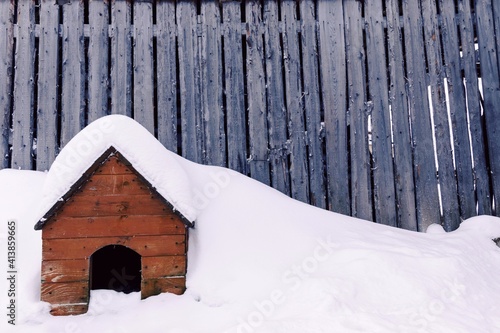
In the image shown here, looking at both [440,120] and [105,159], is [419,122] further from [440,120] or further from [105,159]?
[105,159]

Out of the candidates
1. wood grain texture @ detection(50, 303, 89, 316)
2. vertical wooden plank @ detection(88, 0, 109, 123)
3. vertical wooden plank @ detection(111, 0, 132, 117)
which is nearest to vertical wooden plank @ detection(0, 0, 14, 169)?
vertical wooden plank @ detection(88, 0, 109, 123)

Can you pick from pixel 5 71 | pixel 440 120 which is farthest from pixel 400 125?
pixel 5 71

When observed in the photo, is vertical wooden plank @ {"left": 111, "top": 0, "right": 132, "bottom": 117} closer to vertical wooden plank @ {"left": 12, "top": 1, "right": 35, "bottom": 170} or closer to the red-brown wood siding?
vertical wooden plank @ {"left": 12, "top": 1, "right": 35, "bottom": 170}

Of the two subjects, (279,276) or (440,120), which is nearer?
(279,276)

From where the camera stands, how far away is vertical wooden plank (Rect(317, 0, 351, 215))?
443 centimetres

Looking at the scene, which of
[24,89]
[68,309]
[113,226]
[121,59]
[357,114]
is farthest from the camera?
[357,114]

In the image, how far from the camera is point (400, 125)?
4.55 metres

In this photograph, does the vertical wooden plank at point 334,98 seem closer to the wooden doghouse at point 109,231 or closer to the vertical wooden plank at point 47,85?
the wooden doghouse at point 109,231

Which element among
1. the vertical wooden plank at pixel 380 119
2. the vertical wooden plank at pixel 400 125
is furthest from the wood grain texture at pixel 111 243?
the vertical wooden plank at pixel 400 125

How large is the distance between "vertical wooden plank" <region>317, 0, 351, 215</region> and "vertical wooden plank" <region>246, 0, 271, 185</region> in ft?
2.29

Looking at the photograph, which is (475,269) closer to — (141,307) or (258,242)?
(258,242)

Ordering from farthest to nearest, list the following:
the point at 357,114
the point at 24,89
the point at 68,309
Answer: the point at 357,114 → the point at 24,89 → the point at 68,309

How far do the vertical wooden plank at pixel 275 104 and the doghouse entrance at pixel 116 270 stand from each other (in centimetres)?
170

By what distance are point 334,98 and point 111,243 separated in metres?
2.92
